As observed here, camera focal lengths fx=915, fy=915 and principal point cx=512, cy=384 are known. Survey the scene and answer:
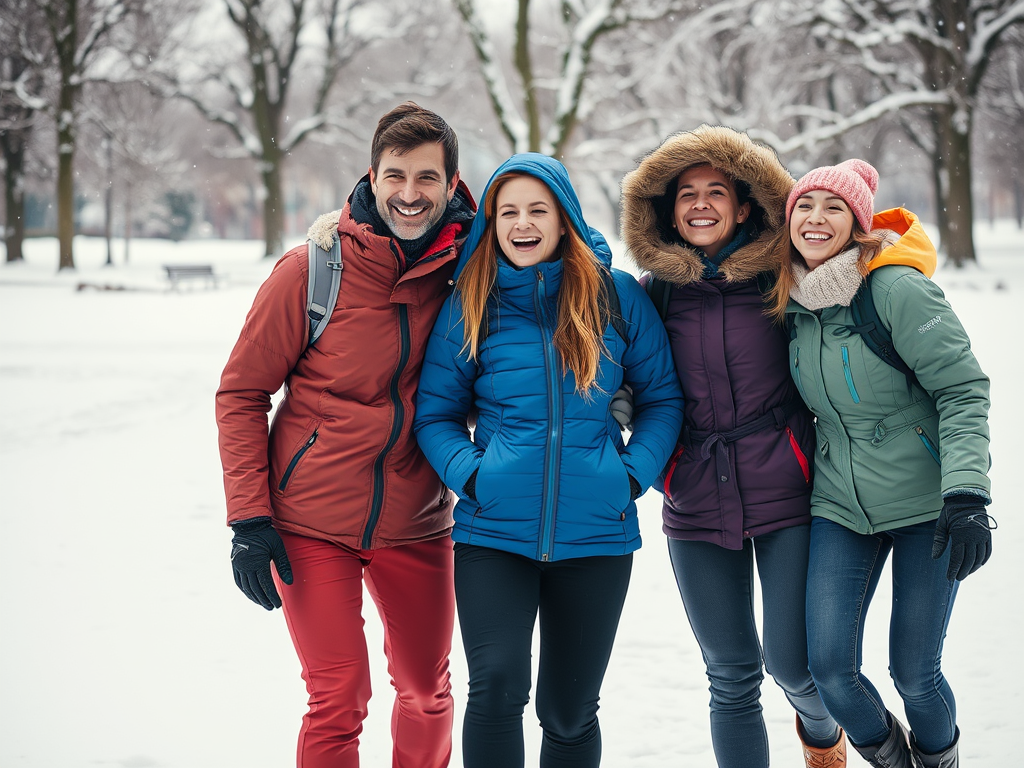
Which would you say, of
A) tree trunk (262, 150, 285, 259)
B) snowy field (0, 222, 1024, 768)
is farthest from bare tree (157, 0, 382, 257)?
snowy field (0, 222, 1024, 768)

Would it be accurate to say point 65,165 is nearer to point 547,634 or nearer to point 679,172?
point 679,172

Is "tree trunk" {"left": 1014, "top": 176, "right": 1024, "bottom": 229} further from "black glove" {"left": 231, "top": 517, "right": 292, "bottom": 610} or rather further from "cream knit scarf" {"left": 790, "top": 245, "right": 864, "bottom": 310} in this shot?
"black glove" {"left": 231, "top": 517, "right": 292, "bottom": 610}

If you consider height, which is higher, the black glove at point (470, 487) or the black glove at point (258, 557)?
the black glove at point (470, 487)

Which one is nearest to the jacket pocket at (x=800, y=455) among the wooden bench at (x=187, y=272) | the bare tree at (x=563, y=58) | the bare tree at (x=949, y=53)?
the bare tree at (x=563, y=58)

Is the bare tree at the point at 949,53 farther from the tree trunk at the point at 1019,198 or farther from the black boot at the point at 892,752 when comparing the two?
the tree trunk at the point at 1019,198

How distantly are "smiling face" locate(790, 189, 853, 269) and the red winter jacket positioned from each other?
3.64 feet

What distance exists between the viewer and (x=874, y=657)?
13.5ft

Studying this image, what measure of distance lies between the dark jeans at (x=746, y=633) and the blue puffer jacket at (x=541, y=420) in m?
0.34

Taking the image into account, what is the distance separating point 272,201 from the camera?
29438 millimetres

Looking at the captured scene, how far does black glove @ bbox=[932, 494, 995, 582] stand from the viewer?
255cm

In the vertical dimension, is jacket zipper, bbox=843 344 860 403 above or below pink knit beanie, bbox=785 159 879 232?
below

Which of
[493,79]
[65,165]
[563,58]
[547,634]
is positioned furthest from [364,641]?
[65,165]

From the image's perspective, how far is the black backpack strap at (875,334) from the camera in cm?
277

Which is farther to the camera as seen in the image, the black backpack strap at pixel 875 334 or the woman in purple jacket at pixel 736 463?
the woman in purple jacket at pixel 736 463
